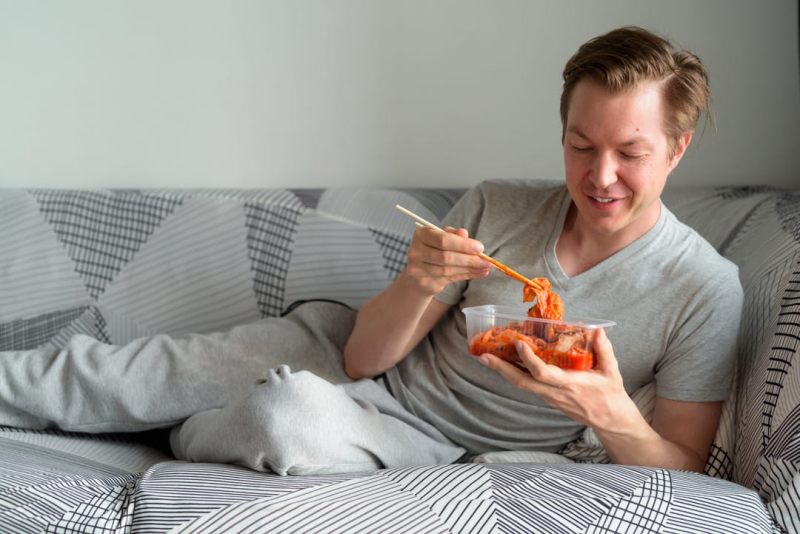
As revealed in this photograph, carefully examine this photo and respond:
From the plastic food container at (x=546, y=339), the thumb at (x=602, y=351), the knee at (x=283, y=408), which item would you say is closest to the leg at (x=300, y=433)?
the knee at (x=283, y=408)

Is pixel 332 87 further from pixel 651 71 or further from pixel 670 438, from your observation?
pixel 670 438

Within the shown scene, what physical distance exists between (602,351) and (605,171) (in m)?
0.31

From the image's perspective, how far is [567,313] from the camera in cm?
136

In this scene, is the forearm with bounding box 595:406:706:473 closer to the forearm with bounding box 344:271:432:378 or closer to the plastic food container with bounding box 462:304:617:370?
the plastic food container with bounding box 462:304:617:370

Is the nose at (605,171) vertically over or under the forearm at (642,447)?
over

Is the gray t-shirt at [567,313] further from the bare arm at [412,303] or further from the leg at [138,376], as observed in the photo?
the leg at [138,376]

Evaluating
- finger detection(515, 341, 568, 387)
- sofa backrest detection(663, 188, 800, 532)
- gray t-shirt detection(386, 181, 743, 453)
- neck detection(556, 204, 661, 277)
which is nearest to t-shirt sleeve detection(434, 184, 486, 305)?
→ gray t-shirt detection(386, 181, 743, 453)

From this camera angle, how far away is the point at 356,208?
1870 millimetres

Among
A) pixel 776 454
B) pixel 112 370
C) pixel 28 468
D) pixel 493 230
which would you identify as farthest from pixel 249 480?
pixel 776 454

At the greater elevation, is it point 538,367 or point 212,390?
point 538,367

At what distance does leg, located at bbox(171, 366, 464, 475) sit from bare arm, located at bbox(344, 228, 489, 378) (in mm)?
136

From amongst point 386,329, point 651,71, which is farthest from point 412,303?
point 651,71

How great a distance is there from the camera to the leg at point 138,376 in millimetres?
1460

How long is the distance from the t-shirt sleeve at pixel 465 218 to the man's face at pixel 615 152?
0.88ft
